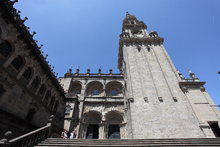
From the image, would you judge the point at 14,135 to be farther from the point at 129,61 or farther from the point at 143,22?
the point at 143,22

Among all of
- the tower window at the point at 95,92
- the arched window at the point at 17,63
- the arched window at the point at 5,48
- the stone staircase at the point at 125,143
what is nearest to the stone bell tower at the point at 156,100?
the stone staircase at the point at 125,143

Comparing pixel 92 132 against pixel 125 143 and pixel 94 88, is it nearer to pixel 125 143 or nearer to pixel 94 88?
pixel 94 88

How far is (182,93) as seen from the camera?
1708cm

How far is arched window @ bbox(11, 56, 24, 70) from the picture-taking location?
37.1ft

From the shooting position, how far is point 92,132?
19.4 meters

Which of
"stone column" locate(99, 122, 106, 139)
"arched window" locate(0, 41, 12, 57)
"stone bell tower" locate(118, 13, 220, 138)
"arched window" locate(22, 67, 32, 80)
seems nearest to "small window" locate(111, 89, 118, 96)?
"stone bell tower" locate(118, 13, 220, 138)

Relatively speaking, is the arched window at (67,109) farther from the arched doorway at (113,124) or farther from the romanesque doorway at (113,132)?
the romanesque doorway at (113,132)

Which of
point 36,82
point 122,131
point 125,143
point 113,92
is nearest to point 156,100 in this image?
point 122,131

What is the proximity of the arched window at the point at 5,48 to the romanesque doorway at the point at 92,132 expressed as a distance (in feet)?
48.8

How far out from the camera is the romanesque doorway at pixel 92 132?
1914cm

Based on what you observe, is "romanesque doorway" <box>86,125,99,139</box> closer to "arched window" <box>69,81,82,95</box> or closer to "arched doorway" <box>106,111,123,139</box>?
"arched doorway" <box>106,111,123,139</box>

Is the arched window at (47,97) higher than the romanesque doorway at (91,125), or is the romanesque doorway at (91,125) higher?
the arched window at (47,97)

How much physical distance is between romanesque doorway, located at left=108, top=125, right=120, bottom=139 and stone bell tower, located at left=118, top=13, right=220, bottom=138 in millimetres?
3942

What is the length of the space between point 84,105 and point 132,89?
9.15 m
